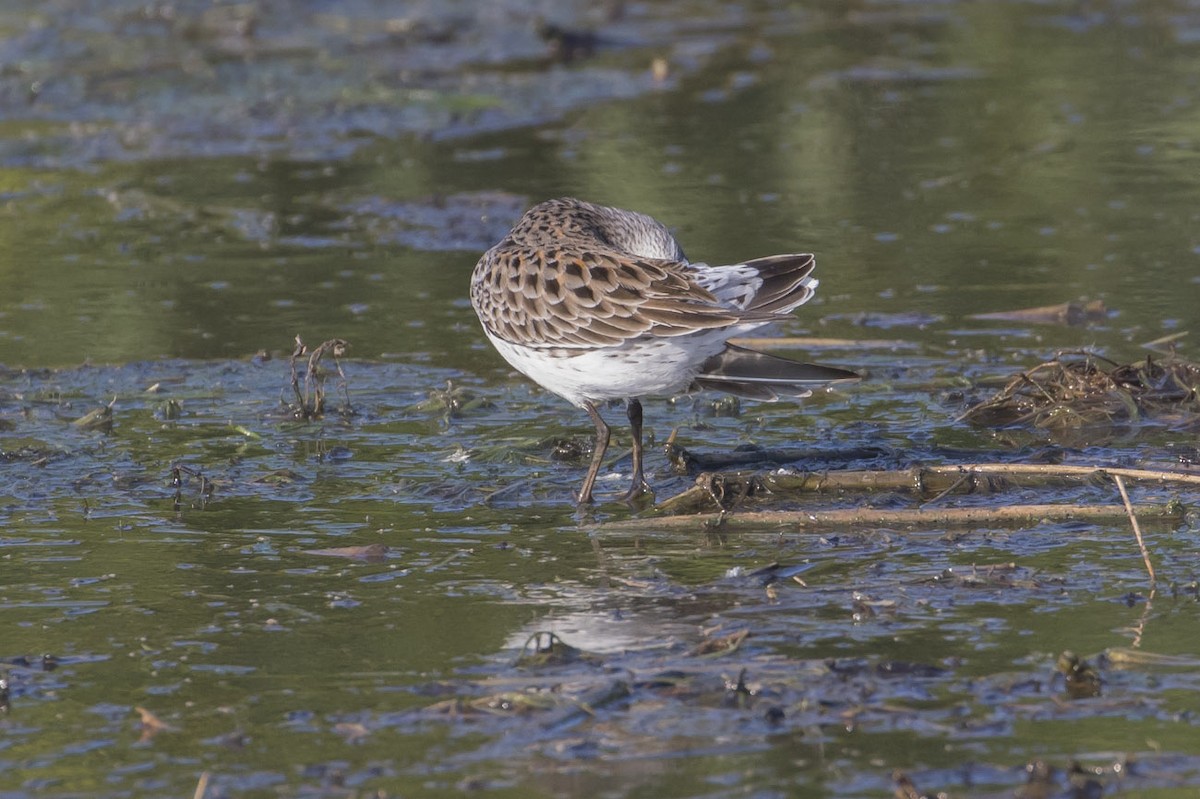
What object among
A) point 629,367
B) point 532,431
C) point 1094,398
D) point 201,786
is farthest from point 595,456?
point 201,786

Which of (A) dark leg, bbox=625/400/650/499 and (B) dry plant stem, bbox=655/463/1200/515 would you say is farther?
(A) dark leg, bbox=625/400/650/499

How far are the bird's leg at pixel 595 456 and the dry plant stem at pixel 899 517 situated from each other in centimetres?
43

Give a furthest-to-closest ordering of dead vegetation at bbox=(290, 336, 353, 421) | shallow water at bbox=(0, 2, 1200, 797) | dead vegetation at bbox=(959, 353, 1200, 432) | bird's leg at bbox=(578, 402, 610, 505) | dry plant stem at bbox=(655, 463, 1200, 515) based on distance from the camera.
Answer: dead vegetation at bbox=(290, 336, 353, 421) < dead vegetation at bbox=(959, 353, 1200, 432) < bird's leg at bbox=(578, 402, 610, 505) < dry plant stem at bbox=(655, 463, 1200, 515) < shallow water at bbox=(0, 2, 1200, 797)

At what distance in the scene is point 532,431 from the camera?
7.83 metres

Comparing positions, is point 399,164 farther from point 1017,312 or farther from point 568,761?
point 568,761

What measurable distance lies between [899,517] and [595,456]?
127cm

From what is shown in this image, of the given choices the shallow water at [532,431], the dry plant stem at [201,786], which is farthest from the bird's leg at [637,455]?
the dry plant stem at [201,786]

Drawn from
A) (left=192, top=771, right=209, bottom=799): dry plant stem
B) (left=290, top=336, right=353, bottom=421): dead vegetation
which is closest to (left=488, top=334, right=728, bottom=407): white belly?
(left=290, top=336, right=353, bottom=421): dead vegetation

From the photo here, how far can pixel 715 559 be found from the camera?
6066 mm

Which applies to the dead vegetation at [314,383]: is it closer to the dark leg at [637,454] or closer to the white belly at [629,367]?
the white belly at [629,367]

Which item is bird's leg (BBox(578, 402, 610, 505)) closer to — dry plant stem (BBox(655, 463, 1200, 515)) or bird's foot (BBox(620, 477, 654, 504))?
bird's foot (BBox(620, 477, 654, 504))

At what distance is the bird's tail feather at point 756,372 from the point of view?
6680 millimetres

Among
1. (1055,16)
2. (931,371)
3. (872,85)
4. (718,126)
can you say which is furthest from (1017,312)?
(1055,16)

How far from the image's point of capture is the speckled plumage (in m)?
6.41
